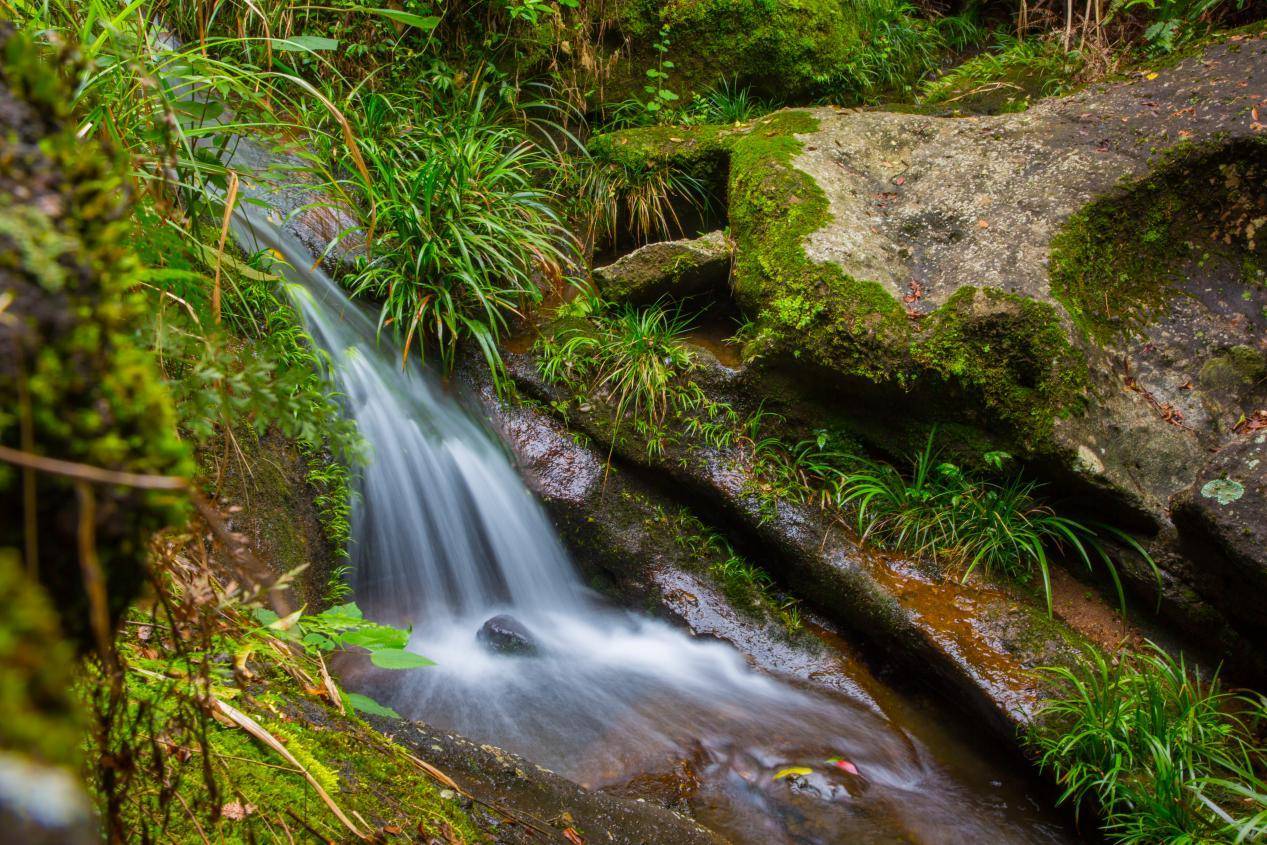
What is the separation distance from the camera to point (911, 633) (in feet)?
11.0

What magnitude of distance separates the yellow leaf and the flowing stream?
2cm

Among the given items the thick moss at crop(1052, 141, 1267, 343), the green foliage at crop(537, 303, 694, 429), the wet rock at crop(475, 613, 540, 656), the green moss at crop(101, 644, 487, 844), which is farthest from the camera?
the green foliage at crop(537, 303, 694, 429)

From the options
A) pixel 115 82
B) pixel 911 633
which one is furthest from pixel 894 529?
pixel 115 82

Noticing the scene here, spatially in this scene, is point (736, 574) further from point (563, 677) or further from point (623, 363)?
point (623, 363)

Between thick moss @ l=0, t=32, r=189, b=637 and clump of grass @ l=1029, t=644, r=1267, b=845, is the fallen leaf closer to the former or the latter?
clump of grass @ l=1029, t=644, r=1267, b=845

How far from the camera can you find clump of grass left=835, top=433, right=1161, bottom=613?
3.52 m

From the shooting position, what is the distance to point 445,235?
432 centimetres

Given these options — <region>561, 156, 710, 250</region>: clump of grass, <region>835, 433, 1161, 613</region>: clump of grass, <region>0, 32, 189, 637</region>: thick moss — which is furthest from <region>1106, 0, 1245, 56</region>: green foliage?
<region>0, 32, 189, 637</region>: thick moss

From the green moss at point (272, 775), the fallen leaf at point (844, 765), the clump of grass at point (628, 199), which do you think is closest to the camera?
the green moss at point (272, 775)

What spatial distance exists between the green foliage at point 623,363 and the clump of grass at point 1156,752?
7.41 ft

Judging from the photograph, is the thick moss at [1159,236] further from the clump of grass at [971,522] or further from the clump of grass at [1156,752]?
the clump of grass at [1156,752]

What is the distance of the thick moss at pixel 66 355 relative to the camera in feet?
1.48

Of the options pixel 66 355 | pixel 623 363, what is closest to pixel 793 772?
pixel 623 363

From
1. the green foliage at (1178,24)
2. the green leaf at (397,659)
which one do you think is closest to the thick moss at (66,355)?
the green leaf at (397,659)
